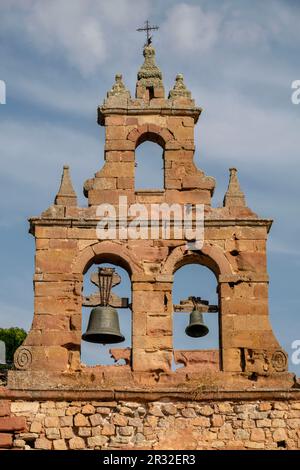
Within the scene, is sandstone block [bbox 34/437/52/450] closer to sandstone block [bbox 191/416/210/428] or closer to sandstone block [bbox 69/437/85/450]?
sandstone block [bbox 69/437/85/450]

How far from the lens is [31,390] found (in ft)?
49.4

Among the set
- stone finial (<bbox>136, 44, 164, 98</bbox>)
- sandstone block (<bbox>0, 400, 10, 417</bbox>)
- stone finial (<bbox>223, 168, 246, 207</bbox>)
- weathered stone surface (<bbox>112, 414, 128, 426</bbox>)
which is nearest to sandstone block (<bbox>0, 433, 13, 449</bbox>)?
sandstone block (<bbox>0, 400, 10, 417</bbox>)

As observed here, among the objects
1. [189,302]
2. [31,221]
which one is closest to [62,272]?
[31,221]

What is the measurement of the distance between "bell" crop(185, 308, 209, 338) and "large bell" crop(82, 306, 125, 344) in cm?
154

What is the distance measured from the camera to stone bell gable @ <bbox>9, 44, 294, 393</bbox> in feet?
50.6

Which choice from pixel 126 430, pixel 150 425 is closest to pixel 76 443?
pixel 126 430

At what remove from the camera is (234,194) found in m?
16.5

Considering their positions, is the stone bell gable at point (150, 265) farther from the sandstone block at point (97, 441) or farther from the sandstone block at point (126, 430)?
the sandstone block at point (97, 441)

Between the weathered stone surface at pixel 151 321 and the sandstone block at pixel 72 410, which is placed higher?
the weathered stone surface at pixel 151 321

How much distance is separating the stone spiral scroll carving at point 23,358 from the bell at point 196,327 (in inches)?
A: 113

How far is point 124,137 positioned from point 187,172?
3.61 feet

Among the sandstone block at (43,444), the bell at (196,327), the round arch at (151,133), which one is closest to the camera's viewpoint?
the sandstone block at (43,444)

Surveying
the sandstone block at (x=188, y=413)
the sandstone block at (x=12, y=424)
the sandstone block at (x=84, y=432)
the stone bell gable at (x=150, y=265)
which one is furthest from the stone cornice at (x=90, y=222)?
the sandstone block at (x=84, y=432)

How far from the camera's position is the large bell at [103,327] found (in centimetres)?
1586
